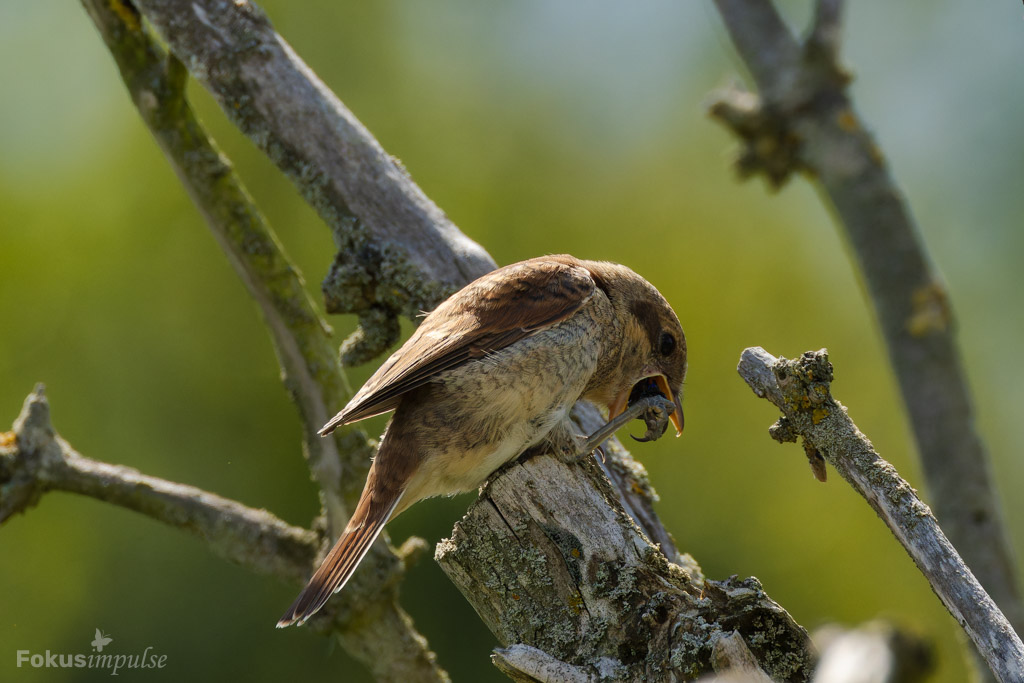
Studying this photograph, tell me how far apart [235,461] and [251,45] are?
167 inches

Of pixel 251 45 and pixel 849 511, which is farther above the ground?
pixel 849 511

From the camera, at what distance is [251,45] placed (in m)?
3.74

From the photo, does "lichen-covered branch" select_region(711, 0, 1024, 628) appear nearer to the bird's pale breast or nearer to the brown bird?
the brown bird

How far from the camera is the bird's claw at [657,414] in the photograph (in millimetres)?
3785

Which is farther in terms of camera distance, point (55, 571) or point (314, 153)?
point (55, 571)

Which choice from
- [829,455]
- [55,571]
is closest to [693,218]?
Result: [55,571]

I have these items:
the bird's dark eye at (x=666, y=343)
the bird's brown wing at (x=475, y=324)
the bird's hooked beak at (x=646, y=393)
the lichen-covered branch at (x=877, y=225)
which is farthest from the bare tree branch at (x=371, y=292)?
the lichen-covered branch at (x=877, y=225)

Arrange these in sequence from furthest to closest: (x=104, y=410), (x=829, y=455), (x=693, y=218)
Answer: (x=693, y=218)
(x=104, y=410)
(x=829, y=455)

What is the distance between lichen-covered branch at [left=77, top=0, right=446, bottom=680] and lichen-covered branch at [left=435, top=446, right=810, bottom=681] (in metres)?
1.22

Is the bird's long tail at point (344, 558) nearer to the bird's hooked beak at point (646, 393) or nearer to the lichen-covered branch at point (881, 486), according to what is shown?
the bird's hooked beak at point (646, 393)

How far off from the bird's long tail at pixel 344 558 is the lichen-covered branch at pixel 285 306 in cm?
81

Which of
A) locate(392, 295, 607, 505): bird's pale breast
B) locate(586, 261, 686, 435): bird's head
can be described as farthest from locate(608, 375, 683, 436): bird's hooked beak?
locate(392, 295, 607, 505): bird's pale breast

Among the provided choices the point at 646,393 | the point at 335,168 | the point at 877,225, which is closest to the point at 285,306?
the point at 335,168

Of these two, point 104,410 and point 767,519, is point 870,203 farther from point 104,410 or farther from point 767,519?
point 104,410
